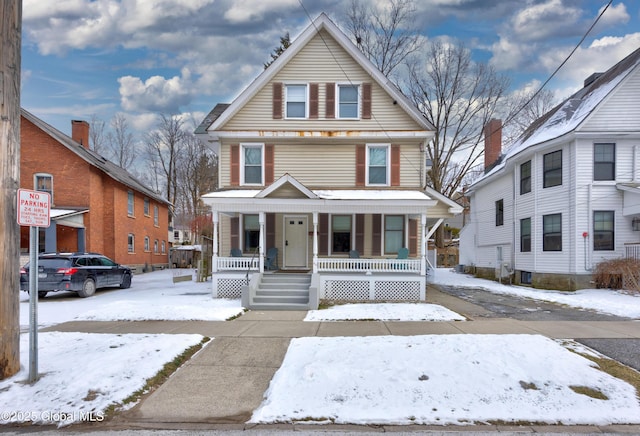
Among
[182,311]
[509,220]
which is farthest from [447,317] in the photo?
[509,220]

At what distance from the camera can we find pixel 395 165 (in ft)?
46.6

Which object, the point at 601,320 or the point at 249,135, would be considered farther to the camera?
the point at 249,135

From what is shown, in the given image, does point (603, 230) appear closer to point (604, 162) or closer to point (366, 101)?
point (604, 162)

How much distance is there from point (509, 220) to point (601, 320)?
33.3 feet

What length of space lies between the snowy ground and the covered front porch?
455cm

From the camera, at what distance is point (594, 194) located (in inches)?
549

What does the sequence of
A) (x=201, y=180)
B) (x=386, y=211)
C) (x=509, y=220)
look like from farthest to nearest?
(x=201, y=180), (x=509, y=220), (x=386, y=211)

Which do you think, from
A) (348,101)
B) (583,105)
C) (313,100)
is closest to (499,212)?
(583,105)

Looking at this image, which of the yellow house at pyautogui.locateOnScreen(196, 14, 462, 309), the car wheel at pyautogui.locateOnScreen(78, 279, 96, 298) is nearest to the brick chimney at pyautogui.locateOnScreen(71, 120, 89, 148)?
the car wheel at pyautogui.locateOnScreen(78, 279, 96, 298)

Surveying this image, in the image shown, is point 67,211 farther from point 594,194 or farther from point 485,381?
point 594,194

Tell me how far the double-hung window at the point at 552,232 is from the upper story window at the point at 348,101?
9199 millimetres

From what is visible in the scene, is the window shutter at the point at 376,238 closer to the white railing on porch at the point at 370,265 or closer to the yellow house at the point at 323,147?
the yellow house at the point at 323,147

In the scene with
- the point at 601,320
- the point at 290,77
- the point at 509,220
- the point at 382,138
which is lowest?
the point at 601,320

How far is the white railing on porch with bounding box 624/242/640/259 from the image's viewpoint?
522 inches
